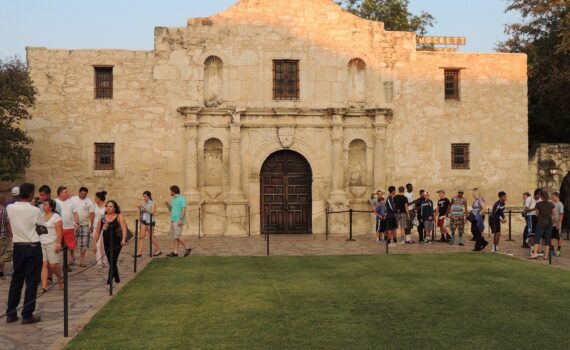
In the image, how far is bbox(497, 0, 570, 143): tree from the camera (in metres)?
26.7

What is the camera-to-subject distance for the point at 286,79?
22.5m

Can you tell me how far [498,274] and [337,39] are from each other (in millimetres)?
12554

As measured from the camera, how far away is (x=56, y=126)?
2156 centimetres

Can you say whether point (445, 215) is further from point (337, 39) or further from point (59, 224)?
point (59, 224)

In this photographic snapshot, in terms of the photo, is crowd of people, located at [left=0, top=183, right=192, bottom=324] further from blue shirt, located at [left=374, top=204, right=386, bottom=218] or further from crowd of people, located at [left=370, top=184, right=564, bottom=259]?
crowd of people, located at [left=370, top=184, right=564, bottom=259]

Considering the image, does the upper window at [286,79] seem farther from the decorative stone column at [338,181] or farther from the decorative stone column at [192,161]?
the decorative stone column at [192,161]

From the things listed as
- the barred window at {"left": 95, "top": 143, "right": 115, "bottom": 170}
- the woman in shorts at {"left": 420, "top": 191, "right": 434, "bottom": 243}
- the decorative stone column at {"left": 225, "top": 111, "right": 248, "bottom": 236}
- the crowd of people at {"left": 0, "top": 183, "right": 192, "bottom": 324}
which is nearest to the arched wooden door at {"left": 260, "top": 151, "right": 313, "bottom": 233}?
the decorative stone column at {"left": 225, "top": 111, "right": 248, "bottom": 236}

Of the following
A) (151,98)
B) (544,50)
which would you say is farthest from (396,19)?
(151,98)

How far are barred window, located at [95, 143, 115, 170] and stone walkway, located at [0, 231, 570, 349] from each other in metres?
3.40

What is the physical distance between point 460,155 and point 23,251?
58.3 feet

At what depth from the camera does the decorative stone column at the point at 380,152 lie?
2238 centimetres

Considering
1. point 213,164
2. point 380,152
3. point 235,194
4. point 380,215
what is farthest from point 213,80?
point 380,215

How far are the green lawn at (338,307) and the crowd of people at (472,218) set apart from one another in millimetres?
1879

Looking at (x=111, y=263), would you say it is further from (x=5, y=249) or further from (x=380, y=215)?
(x=380, y=215)
